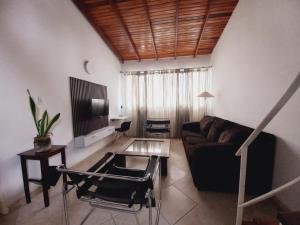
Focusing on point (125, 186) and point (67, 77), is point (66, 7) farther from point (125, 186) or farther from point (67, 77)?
point (125, 186)

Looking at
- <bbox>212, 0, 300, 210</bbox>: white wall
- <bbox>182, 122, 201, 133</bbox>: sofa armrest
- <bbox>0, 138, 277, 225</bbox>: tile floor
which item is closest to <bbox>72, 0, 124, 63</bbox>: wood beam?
<bbox>212, 0, 300, 210</bbox>: white wall

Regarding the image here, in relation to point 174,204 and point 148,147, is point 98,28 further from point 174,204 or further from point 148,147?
point 174,204

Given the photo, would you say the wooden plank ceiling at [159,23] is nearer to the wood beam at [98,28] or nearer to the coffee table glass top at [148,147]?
the wood beam at [98,28]

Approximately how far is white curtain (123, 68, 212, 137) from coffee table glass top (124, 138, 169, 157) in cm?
209

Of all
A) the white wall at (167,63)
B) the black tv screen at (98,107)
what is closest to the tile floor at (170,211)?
the black tv screen at (98,107)

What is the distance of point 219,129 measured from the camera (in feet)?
9.09

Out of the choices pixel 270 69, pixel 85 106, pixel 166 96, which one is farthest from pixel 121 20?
pixel 270 69

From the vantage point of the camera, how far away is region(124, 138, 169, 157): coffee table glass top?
2.36 meters

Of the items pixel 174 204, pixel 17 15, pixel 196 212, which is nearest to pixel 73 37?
pixel 17 15

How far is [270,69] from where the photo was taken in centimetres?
178

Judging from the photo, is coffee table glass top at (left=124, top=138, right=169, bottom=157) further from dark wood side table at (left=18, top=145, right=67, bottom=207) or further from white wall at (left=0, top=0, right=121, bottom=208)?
white wall at (left=0, top=0, right=121, bottom=208)

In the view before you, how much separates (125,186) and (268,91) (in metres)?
2.06

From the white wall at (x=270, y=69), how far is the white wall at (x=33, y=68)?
124 inches

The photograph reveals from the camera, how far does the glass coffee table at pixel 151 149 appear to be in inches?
89.7
